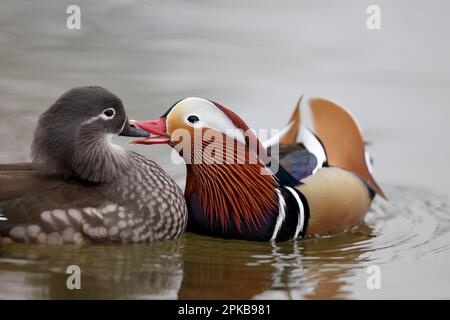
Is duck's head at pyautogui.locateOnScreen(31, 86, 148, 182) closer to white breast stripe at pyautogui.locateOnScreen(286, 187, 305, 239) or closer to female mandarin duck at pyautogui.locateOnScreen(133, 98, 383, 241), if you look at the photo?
female mandarin duck at pyautogui.locateOnScreen(133, 98, 383, 241)

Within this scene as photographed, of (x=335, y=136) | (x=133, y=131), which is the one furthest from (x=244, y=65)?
(x=133, y=131)

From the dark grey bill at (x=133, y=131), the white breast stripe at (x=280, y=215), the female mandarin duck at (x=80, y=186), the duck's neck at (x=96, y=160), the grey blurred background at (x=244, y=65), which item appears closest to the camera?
the female mandarin duck at (x=80, y=186)

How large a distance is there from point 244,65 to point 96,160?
9.83 ft

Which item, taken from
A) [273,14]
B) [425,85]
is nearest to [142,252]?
[425,85]

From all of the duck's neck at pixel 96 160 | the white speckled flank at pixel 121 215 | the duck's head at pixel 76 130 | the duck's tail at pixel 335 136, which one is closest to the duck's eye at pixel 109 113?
the duck's head at pixel 76 130

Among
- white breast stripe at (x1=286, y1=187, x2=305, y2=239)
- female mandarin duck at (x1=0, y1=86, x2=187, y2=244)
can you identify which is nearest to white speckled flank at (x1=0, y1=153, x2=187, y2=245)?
female mandarin duck at (x1=0, y1=86, x2=187, y2=244)

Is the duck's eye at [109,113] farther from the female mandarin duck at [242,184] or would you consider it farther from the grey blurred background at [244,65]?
the grey blurred background at [244,65]

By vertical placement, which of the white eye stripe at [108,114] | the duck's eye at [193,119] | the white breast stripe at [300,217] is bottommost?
the white breast stripe at [300,217]

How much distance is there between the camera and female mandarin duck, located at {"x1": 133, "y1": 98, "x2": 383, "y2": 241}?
5238 millimetres

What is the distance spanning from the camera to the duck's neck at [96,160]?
5.00 m

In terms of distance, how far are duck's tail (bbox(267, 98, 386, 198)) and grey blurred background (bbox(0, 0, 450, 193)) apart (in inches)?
21.0

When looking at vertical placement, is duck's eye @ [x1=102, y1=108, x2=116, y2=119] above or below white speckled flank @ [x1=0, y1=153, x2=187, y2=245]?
above

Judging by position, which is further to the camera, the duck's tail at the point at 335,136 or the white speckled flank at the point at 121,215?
the duck's tail at the point at 335,136

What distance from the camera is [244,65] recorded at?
7.83m
